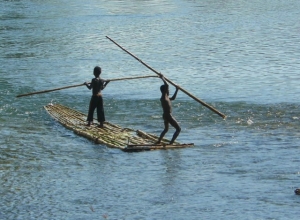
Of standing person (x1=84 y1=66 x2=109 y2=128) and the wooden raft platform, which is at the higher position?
standing person (x1=84 y1=66 x2=109 y2=128)

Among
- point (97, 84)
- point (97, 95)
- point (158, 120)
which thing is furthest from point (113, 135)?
point (158, 120)

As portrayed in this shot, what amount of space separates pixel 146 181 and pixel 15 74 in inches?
540

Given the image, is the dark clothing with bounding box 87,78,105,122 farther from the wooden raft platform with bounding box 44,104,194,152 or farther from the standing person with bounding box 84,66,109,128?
the wooden raft platform with bounding box 44,104,194,152

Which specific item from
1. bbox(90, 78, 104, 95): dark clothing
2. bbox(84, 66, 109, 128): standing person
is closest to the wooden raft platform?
bbox(84, 66, 109, 128): standing person

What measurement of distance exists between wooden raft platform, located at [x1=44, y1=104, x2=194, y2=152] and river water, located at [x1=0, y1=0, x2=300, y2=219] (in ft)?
0.62

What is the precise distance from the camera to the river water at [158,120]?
44.7ft

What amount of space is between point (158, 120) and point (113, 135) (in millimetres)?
2898

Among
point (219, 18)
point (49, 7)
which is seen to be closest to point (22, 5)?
point (49, 7)

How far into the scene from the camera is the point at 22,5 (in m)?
51.8

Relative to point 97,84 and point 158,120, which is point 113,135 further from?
point 158,120

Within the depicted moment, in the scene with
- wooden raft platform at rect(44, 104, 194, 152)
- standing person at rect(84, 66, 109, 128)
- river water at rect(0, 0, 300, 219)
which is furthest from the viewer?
standing person at rect(84, 66, 109, 128)

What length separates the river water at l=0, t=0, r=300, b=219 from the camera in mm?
13633

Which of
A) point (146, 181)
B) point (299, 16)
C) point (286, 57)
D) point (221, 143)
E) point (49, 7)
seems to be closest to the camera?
point (146, 181)

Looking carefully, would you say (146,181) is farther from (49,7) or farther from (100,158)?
(49,7)
